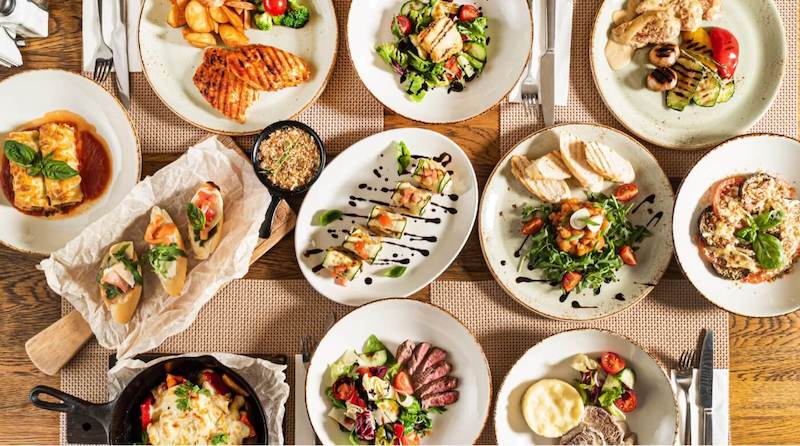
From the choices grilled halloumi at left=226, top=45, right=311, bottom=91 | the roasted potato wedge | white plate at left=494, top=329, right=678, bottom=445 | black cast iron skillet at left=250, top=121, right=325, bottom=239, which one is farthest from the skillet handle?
white plate at left=494, top=329, right=678, bottom=445

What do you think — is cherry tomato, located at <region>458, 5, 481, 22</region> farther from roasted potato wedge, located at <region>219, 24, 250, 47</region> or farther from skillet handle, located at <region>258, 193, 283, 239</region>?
skillet handle, located at <region>258, 193, 283, 239</region>

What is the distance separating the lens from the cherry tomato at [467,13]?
129 inches

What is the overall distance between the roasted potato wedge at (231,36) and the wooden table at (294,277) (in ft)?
2.25

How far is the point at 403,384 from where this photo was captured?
3.27 m

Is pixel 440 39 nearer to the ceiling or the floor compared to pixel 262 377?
nearer to the ceiling

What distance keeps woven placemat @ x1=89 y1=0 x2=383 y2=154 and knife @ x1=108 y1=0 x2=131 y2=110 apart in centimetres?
6

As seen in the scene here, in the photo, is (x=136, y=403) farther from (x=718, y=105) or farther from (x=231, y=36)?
(x=718, y=105)

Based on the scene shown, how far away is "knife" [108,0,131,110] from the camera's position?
3359mm

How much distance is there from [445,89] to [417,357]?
1.38 metres

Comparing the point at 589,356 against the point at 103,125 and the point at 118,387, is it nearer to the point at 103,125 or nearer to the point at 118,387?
the point at 118,387

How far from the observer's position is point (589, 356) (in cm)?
333

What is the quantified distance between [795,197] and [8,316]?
13.5 ft

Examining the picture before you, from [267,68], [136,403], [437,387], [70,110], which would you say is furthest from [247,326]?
[70,110]

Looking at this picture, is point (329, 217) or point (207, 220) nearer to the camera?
point (207, 220)
